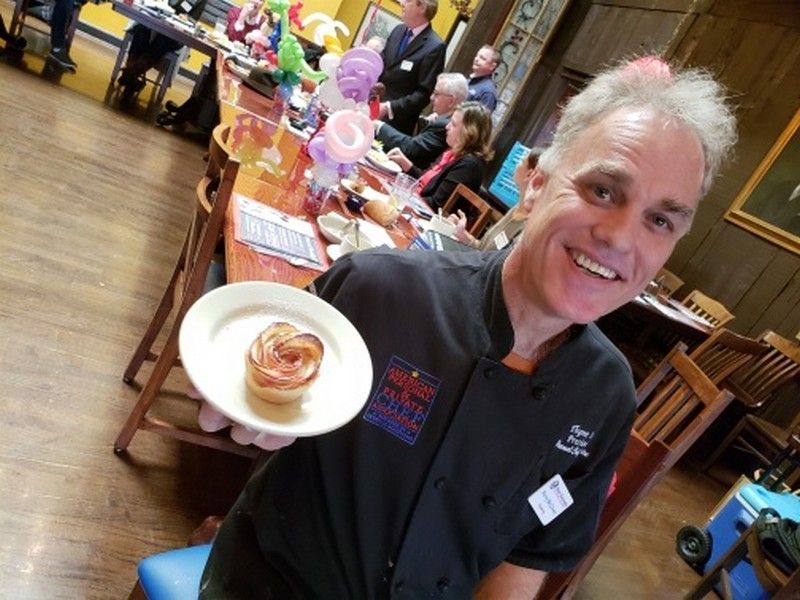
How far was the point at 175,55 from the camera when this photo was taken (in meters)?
6.51

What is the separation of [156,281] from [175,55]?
14.6ft

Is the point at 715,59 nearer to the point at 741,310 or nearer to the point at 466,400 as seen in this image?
the point at 741,310

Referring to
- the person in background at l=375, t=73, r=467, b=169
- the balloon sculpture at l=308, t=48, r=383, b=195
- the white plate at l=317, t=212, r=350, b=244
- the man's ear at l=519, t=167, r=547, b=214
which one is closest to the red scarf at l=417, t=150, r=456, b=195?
the person in background at l=375, t=73, r=467, b=169

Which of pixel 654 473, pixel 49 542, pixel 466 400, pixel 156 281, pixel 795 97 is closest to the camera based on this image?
pixel 466 400

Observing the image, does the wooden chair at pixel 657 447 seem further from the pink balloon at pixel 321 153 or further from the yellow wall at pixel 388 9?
the yellow wall at pixel 388 9

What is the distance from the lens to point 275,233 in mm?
1840

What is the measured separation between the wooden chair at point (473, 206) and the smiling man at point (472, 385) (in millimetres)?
2546

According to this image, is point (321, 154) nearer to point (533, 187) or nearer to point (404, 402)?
point (533, 187)

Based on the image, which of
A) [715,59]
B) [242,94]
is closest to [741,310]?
[715,59]

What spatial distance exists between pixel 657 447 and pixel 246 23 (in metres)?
5.79

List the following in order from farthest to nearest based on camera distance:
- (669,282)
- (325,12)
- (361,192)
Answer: (325,12) < (669,282) < (361,192)

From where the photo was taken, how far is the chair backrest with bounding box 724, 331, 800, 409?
13.5 ft

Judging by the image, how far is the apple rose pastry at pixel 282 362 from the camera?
0.82 m

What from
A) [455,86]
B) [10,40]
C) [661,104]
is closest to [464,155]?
[455,86]
